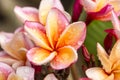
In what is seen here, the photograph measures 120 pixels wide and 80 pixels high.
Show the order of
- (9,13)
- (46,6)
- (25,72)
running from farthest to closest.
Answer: (9,13)
(46,6)
(25,72)

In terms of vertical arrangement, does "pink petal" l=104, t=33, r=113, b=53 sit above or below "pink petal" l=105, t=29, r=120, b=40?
below

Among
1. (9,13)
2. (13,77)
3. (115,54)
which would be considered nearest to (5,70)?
(13,77)

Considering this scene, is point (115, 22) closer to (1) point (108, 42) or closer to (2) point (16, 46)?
(1) point (108, 42)

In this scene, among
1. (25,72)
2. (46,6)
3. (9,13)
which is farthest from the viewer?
(9,13)

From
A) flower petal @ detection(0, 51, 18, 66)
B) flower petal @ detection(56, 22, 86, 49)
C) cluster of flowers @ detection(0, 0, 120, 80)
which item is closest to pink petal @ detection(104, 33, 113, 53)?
cluster of flowers @ detection(0, 0, 120, 80)

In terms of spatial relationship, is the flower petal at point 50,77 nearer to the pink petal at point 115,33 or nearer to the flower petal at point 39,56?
the flower petal at point 39,56

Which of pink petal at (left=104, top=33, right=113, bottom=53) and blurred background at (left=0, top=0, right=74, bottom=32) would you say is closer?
pink petal at (left=104, top=33, right=113, bottom=53)

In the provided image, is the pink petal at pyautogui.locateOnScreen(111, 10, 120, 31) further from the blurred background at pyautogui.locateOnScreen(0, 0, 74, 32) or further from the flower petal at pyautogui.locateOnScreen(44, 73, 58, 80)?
the blurred background at pyautogui.locateOnScreen(0, 0, 74, 32)

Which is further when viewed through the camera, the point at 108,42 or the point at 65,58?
the point at 108,42
